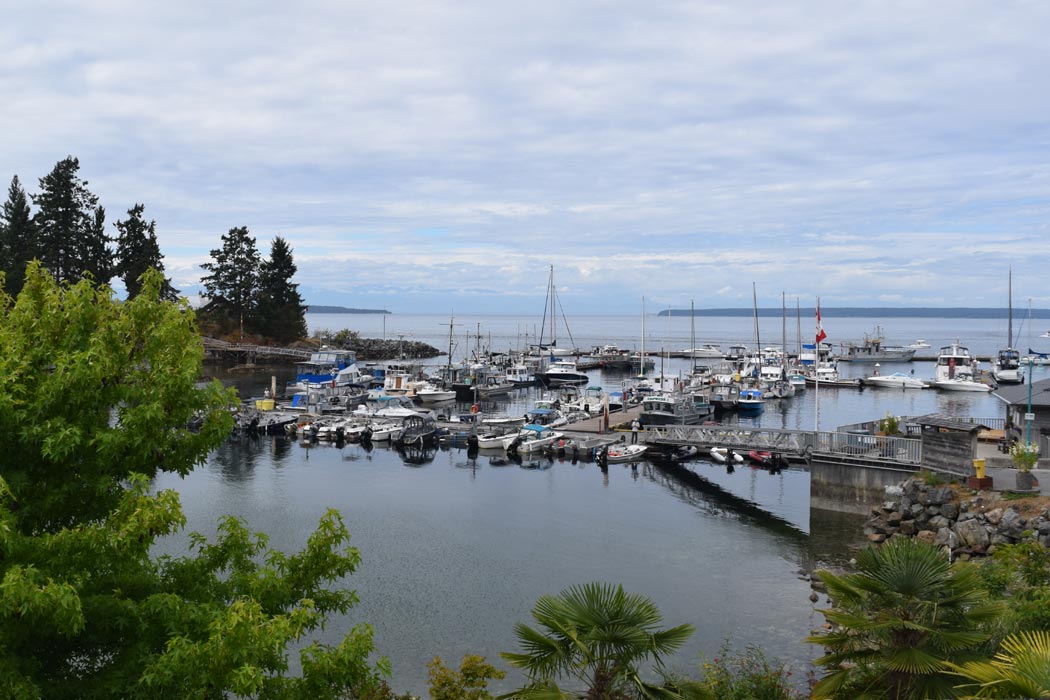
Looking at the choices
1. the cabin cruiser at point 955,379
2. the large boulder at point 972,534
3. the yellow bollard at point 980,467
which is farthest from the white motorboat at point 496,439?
the cabin cruiser at point 955,379

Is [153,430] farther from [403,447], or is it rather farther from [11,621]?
[403,447]

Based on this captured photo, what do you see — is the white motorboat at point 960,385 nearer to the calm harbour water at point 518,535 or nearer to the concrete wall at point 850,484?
the calm harbour water at point 518,535

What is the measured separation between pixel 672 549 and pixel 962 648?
23.7 metres

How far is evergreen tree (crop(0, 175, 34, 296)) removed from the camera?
86875mm

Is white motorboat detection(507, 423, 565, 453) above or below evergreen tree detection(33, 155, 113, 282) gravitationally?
below

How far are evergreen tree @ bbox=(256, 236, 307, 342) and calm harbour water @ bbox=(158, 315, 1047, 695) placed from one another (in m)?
65.2

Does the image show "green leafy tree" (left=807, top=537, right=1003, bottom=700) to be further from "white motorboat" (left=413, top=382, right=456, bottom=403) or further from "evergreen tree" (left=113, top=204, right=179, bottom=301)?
"evergreen tree" (left=113, top=204, right=179, bottom=301)

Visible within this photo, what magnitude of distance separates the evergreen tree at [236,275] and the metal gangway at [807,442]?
82.2m

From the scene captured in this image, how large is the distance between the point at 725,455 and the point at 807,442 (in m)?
8.65

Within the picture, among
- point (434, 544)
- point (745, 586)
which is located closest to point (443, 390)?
point (434, 544)

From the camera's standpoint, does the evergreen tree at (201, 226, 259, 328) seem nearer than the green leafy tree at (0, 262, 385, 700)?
No

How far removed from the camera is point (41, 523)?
10031mm

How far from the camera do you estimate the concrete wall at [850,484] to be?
1373 inches

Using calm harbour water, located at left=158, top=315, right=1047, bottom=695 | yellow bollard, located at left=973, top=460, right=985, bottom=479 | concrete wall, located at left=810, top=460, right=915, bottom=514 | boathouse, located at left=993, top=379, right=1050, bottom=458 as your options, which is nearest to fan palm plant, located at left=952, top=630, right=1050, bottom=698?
calm harbour water, located at left=158, top=315, right=1047, bottom=695
